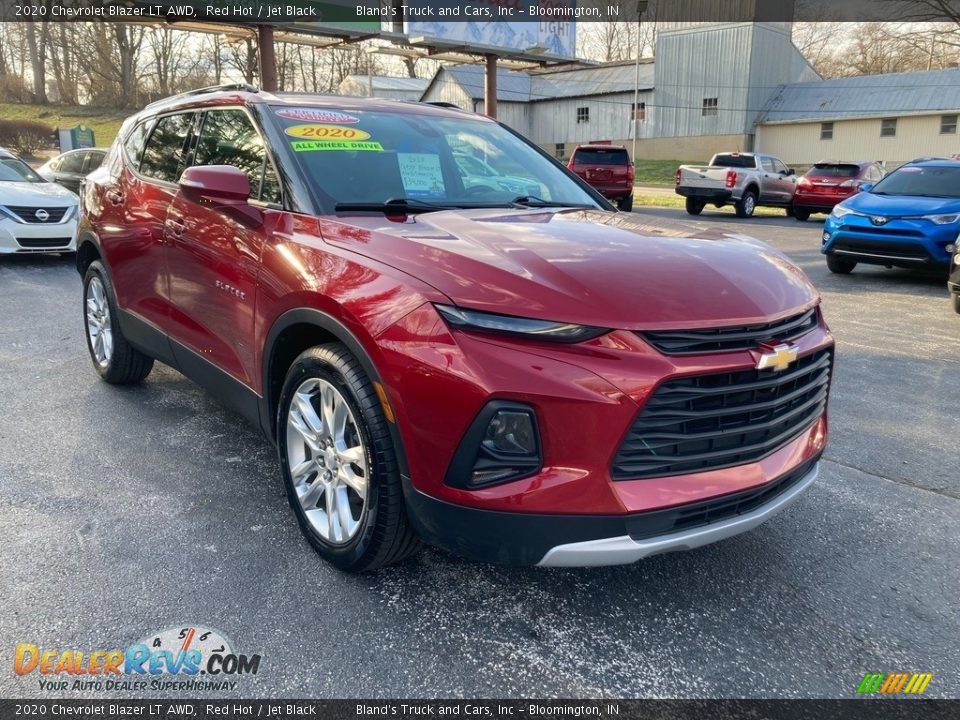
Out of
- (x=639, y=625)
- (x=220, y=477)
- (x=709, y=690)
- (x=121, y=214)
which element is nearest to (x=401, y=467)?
(x=639, y=625)

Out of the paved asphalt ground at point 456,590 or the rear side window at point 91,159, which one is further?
the rear side window at point 91,159

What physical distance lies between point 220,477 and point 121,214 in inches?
75.4

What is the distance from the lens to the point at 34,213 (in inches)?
388

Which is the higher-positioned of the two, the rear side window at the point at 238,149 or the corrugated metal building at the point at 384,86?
the corrugated metal building at the point at 384,86

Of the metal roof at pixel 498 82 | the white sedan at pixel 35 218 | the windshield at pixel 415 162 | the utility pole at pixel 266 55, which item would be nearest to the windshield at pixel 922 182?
the windshield at pixel 415 162

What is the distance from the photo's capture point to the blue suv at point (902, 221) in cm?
888

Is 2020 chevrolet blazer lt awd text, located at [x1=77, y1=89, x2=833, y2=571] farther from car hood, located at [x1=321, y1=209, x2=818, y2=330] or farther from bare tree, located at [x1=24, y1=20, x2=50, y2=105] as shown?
bare tree, located at [x1=24, y1=20, x2=50, y2=105]

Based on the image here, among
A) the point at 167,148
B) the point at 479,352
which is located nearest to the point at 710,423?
the point at 479,352

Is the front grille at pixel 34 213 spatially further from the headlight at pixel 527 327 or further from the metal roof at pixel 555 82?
the metal roof at pixel 555 82

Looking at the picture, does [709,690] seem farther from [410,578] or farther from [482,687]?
[410,578]

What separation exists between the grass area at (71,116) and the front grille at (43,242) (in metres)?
36.6

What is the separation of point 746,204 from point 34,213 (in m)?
17.2

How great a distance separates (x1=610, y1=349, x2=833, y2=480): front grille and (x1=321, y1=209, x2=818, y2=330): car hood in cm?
20

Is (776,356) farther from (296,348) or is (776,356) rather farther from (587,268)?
(296,348)
